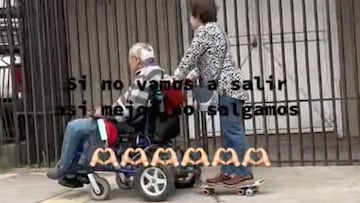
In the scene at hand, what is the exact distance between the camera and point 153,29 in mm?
10539

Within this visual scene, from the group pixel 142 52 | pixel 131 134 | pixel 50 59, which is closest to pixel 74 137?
pixel 131 134

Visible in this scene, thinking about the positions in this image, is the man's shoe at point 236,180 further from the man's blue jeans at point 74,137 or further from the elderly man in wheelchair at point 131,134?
the man's blue jeans at point 74,137

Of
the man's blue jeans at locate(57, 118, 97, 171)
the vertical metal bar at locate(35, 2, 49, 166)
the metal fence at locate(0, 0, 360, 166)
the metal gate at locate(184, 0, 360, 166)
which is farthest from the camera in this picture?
the metal gate at locate(184, 0, 360, 166)

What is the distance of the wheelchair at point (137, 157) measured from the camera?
6.85 metres

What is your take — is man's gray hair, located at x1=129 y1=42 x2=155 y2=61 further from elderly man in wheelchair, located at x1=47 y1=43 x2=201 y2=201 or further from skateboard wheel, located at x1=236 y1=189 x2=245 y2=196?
skateboard wheel, located at x1=236 y1=189 x2=245 y2=196

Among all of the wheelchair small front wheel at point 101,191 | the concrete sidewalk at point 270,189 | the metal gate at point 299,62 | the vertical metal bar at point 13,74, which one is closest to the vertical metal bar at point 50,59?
the vertical metal bar at point 13,74

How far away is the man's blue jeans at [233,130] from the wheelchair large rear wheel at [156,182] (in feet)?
1.99

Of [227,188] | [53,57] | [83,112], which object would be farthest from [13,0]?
[227,188]

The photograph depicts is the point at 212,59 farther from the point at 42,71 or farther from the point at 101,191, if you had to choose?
the point at 42,71

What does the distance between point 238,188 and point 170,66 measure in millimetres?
3416

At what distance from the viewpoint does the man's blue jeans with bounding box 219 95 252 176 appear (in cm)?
698

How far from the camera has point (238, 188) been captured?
698 cm

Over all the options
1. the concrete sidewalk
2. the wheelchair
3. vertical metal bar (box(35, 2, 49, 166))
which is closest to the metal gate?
the concrete sidewalk

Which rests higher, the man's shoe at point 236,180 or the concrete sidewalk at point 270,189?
the man's shoe at point 236,180
